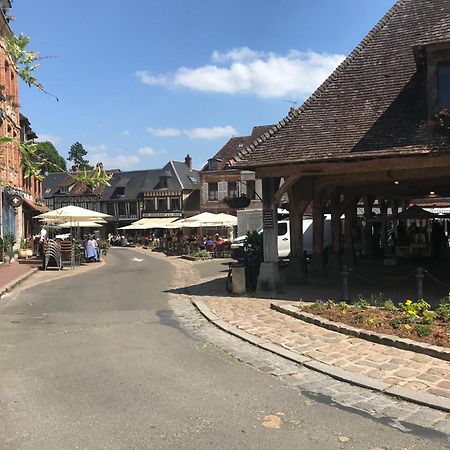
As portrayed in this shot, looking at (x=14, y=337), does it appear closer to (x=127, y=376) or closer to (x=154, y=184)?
(x=127, y=376)

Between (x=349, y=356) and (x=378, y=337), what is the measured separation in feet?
2.79

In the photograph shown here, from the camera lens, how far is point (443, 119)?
988 centimetres

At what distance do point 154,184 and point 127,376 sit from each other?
55587 mm

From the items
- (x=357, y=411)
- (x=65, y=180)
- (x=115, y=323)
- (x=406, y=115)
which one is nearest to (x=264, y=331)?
(x=115, y=323)

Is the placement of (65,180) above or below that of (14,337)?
above

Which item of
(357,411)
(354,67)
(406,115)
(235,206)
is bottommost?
(357,411)

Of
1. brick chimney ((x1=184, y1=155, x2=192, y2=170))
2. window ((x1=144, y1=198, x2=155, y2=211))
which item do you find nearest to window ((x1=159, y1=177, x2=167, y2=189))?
window ((x1=144, y1=198, x2=155, y2=211))

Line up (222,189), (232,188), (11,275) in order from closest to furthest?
(11,275)
(232,188)
(222,189)

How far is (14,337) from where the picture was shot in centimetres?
798

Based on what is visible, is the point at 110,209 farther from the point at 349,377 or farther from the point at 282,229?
the point at 349,377

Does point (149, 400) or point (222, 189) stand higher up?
point (222, 189)

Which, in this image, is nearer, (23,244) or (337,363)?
(337,363)

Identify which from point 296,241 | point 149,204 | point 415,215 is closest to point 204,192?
point 149,204

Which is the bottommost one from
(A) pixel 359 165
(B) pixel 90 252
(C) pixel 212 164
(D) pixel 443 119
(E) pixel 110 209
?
(B) pixel 90 252
